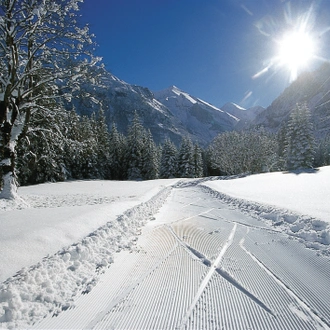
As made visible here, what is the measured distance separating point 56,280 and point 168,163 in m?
42.3

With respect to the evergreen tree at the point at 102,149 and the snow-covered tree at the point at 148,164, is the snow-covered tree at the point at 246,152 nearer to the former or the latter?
the snow-covered tree at the point at 148,164

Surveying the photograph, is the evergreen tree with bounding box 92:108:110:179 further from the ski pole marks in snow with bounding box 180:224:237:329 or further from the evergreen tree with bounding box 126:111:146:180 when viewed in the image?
the ski pole marks in snow with bounding box 180:224:237:329

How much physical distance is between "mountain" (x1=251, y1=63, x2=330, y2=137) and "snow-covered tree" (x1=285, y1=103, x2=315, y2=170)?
12516 centimetres

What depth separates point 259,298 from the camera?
2996 millimetres

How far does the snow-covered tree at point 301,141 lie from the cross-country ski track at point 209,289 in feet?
93.9

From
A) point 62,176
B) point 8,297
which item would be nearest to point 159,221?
point 8,297

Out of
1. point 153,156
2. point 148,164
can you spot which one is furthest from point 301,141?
point 148,164

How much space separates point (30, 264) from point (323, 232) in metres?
6.12

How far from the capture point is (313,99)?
170625mm

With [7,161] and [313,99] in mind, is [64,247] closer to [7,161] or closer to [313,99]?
[7,161]

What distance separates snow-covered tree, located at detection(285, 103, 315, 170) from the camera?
2908cm

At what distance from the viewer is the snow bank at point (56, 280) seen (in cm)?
265

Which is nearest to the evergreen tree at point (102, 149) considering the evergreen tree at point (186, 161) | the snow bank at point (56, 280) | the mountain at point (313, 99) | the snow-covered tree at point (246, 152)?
the evergreen tree at point (186, 161)

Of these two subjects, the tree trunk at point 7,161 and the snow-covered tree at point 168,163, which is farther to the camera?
the snow-covered tree at point 168,163
